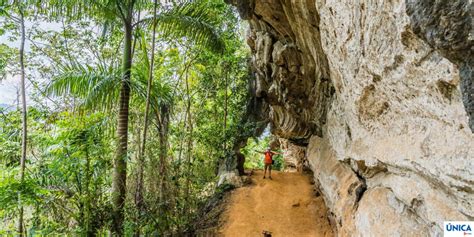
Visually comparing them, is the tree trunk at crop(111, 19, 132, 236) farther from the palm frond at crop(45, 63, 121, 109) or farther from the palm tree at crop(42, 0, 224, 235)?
the palm frond at crop(45, 63, 121, 109)

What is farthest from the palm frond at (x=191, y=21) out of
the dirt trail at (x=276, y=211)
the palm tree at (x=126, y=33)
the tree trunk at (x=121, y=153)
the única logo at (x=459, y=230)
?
the única logo at (x=459, y=230)

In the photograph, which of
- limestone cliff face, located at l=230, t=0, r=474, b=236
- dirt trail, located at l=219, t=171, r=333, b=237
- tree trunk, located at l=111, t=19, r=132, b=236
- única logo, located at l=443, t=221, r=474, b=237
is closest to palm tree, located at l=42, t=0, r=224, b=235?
tree trunk, located at l=111, t=19, r=132, b=236

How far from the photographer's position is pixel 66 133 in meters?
5.63

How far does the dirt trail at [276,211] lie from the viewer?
756 centimetres

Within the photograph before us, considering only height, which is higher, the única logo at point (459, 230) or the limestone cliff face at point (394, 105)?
the limestone cliff face at point (394, 105)

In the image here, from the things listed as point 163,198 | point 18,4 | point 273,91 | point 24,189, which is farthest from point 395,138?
point 18,4

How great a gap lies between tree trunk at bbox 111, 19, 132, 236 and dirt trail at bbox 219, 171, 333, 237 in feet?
8.32

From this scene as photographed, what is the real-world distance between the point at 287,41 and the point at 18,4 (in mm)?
6282

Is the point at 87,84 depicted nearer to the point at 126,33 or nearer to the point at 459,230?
the point at 126,33

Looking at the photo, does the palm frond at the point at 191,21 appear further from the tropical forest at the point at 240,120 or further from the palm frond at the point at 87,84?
the palm frond at the point at 87,84

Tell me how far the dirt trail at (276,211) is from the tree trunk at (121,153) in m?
2.54

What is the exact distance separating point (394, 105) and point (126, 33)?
595 cm

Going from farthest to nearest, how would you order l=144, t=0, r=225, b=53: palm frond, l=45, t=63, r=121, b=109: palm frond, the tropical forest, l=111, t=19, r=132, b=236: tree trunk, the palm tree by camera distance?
l=144, t=0, r=225, b=53: palm frond, l=45, t=63, r=121, b=109: palm frond, the palm tree, l=111, t=19, r=132, b=236: tree trunk, the tropical forest

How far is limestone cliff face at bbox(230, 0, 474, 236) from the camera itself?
2264 mm
